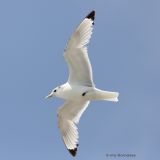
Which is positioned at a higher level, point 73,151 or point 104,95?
point 104,95

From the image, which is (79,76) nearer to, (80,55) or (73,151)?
(80,55)

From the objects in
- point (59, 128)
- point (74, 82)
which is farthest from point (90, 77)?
point (59, 128)

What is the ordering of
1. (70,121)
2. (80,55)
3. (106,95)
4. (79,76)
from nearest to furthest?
(106,95) → (80,55) → (79,76) → (70,121)

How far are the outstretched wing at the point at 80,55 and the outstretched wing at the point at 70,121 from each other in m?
0.80

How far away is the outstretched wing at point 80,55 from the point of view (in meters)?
15.8

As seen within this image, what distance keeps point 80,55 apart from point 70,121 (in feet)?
6.40

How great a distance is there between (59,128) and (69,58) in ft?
6.78

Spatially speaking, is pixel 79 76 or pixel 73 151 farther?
pixel 73 151

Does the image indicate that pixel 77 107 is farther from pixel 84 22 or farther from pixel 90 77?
pixel 84 22

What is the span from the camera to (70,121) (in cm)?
1684

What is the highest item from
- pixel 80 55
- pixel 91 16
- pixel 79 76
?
pixel 91 16

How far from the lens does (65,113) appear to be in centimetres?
1669

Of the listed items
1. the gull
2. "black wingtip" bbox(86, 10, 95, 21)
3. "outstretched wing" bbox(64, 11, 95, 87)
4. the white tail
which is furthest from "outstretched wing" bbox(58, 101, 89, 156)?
"black wingtip" bbox(86, 10, 95, 21)

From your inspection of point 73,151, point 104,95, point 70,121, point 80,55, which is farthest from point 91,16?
point 73,151
